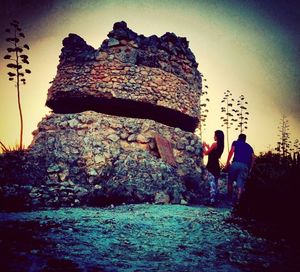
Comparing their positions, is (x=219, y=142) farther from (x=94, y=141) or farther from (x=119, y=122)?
(x=94, y=141)

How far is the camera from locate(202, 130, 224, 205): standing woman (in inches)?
271

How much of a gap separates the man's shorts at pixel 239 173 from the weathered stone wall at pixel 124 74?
2706mm

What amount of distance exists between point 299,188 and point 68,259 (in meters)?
3.45

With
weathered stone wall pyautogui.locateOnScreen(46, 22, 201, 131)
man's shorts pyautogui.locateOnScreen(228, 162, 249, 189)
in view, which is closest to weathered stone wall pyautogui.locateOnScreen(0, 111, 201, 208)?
weathered stone wall pyautogui.locateOnScreen(46, 22, 201, 131)

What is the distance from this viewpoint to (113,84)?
769 cm

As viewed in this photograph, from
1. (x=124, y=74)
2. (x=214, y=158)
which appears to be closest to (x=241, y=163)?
(x=214, y=158)

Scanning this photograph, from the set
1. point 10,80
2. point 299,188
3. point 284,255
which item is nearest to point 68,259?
point 284,255

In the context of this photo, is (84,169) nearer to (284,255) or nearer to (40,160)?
(40,160)

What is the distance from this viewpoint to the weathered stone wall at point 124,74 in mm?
7738

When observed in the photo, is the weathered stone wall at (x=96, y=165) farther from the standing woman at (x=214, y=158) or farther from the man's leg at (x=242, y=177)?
the man's leg at (x=242, y=177)

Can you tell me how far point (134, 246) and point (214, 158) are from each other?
4450 mm

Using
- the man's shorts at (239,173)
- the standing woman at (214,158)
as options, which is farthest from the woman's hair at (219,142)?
the man's shorts at (239,173)

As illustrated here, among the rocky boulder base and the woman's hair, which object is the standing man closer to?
the woman's hair

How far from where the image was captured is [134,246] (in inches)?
116
